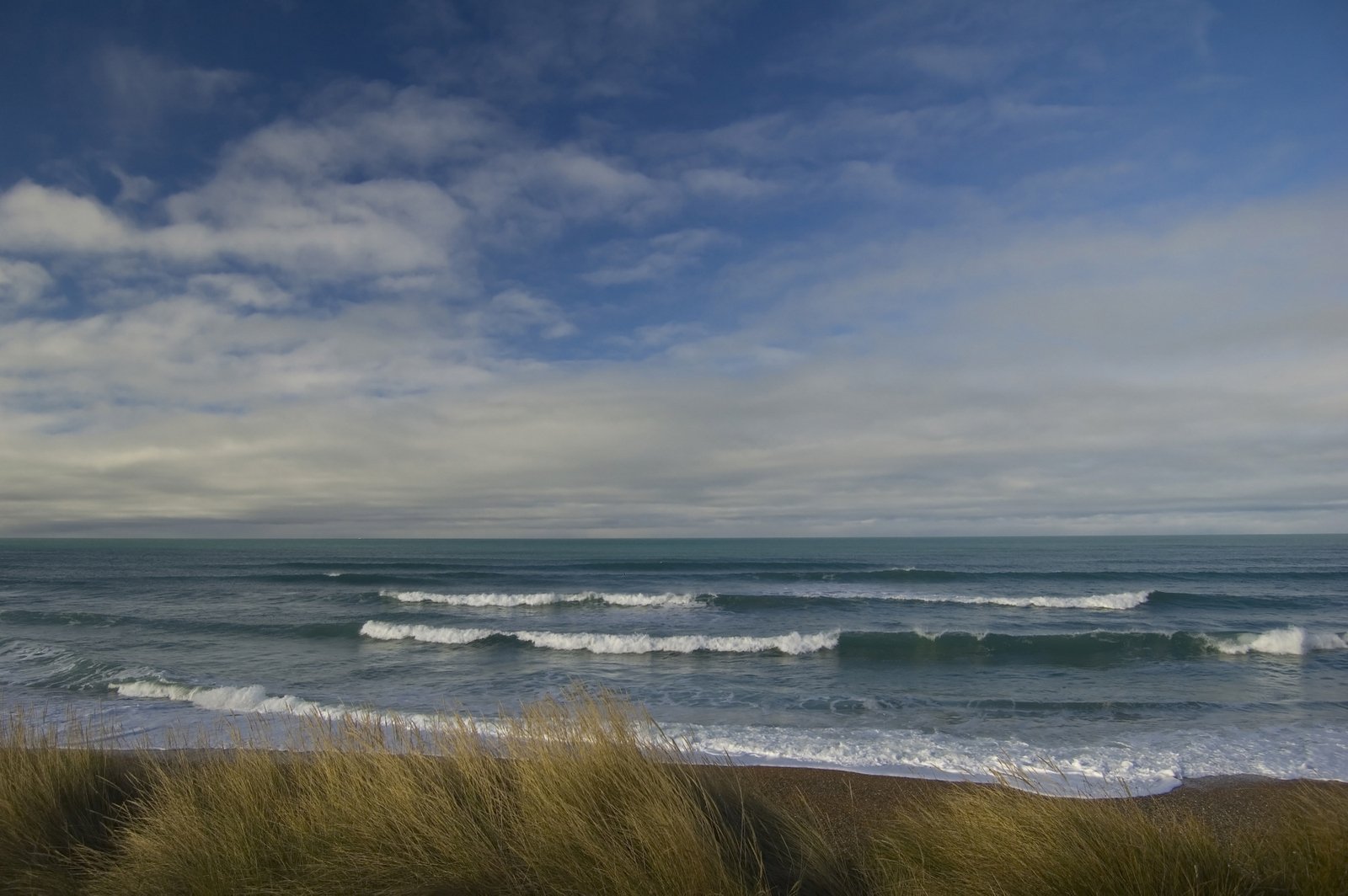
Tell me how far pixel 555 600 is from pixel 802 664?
16377 millimetres

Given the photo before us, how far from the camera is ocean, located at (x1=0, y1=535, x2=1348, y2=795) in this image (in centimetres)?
1000

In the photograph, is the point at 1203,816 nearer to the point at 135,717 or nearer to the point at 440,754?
the point at 440,754

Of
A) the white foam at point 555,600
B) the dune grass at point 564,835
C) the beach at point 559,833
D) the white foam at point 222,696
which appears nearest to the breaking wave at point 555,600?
the white foam at point 555,600

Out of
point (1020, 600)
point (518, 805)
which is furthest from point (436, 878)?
point (1020, 600)

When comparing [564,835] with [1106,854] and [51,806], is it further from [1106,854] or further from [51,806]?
[51,806]

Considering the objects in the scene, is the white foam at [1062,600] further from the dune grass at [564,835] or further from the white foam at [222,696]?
the dune grass at [564,835]

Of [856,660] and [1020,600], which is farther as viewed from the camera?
[1020,600]

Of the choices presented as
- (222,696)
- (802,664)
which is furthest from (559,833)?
(802,664)

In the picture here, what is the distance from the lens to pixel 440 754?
537 cm

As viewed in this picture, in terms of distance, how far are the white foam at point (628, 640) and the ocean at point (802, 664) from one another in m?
0.10

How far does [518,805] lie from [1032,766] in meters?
7.15

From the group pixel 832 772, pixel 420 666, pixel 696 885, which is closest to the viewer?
pixel 696 885

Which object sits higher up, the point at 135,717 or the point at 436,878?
the point at 436,878

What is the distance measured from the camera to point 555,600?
103 feet
